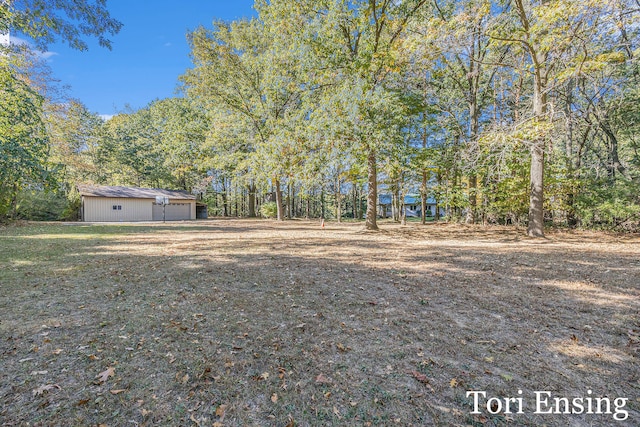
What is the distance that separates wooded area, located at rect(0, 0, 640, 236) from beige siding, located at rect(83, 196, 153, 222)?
5.50 ft

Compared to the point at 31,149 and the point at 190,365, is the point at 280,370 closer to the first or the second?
the point at 190,365

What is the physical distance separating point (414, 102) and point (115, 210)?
2513 cm

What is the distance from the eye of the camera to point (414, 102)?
11.9 metres

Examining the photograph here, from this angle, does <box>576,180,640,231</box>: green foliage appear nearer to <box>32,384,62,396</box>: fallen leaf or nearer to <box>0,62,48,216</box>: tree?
<box>32,384,62,396</box>: fallen leaf

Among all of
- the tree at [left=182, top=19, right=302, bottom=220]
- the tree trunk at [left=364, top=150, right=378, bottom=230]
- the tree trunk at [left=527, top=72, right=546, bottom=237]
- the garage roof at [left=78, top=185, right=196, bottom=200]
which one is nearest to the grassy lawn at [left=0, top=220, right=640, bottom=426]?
the tree trunk at [left=527, top=72, right=546, bottom=237]

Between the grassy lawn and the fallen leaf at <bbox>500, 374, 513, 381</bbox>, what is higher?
the grassy lawn

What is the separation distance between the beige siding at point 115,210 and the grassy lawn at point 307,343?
21.2 metres

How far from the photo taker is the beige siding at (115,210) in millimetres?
22656

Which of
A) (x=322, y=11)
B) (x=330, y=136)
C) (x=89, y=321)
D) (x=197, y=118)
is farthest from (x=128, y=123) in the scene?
(x=89, y=321)

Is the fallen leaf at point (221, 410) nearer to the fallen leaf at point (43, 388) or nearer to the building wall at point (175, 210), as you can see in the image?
the fallen leaf at point (43, 388)

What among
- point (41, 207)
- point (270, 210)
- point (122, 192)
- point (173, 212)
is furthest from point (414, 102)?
point (41, 207)

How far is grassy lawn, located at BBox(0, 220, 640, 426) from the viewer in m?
2.12

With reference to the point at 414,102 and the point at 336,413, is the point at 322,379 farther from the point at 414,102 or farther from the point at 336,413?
the point at 414,102

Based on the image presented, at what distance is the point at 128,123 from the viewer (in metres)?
32.4
